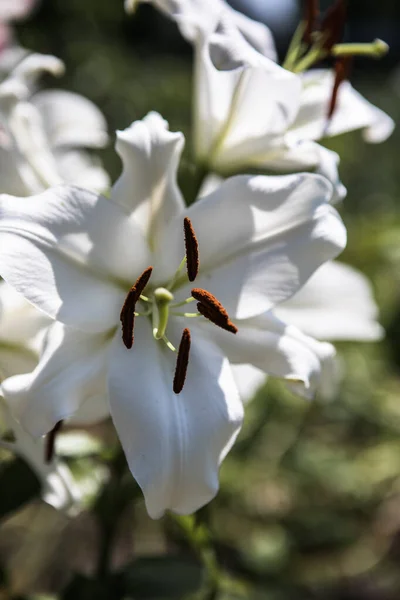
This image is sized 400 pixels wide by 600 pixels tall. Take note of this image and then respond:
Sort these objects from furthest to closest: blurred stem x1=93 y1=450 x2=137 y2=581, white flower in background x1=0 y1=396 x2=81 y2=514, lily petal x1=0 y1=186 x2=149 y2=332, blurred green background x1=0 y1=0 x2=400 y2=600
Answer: blurred green background x1=0 y1=0 x2=400 y2=600 → blurred stem x1=93 y1=450 x2=137 y2=581 → white flower in background x1=0 y1=396 x2=81 y2=514 → lily petal x1=0 y1=186 x2=149 y2=332

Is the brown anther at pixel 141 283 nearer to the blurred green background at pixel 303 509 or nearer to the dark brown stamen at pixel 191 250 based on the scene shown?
the dark brown stamen at pixel 191 250

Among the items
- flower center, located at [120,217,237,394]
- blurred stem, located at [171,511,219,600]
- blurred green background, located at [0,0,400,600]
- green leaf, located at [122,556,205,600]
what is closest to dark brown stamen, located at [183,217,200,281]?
flower center, located at [120,217,237,394]

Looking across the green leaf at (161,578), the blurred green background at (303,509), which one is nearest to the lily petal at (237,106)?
the green leaf at (161,578)

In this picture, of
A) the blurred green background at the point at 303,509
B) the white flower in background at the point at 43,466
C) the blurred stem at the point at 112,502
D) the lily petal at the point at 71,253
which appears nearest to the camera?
the lily petal at the point at 71,253

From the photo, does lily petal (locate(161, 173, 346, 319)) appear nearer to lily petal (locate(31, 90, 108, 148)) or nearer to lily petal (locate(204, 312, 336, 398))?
lily petal (locate(204, 312, 336, 398))

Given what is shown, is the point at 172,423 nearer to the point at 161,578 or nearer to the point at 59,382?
the point at 59,382

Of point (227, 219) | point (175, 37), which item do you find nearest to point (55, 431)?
point (227, 219)
